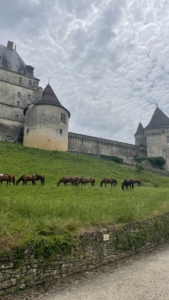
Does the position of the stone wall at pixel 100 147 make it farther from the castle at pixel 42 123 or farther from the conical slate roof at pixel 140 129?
the conical slate roof at pixel 140 129

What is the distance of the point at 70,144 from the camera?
4659cm

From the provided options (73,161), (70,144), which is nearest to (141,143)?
(70,144)

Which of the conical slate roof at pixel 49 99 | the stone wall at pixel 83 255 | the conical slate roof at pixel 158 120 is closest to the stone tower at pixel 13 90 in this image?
the conical slate roof at pixel 49 99

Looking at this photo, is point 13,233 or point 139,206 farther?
point 139,206

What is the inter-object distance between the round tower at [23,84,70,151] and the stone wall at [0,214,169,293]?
30.4 meters

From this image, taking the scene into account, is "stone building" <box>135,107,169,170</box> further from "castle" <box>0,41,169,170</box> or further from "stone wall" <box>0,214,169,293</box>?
"stone wall" <box>0,214,169,293</box>

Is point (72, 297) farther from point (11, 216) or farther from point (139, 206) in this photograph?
point (139, 206)

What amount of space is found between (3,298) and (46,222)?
2722mm

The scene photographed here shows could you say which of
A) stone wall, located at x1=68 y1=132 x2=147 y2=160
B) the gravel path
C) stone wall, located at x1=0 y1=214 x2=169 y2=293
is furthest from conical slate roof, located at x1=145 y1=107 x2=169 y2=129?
the gravel path

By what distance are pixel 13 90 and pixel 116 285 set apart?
49.5m

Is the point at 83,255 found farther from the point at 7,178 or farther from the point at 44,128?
the point at 44,128

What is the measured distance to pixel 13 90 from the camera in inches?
1991

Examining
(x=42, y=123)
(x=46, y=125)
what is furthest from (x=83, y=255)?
(x=42, y=123)

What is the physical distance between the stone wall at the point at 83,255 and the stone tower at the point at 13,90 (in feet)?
121
